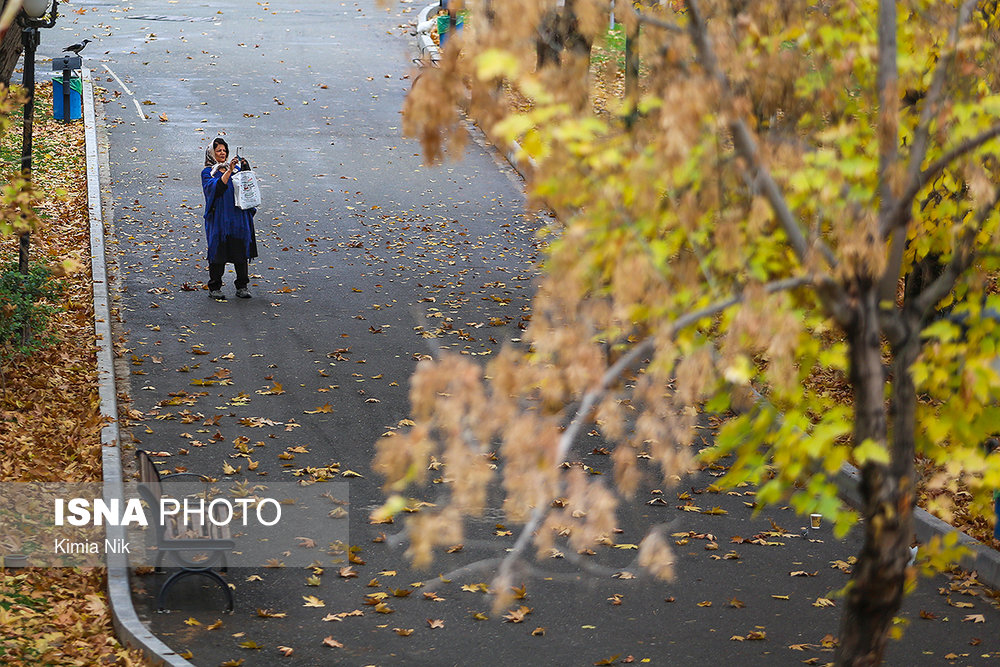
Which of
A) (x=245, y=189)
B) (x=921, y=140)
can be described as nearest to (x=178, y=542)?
(x=921, y=140)

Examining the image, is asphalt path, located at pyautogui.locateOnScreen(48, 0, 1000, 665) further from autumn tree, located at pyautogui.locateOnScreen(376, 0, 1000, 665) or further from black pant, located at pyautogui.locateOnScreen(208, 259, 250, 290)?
autumn tree, located at pyautogui.locateOnScreen(376, 0, 1000, 665)

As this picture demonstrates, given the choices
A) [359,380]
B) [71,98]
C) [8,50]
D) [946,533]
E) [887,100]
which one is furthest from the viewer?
[71,98]

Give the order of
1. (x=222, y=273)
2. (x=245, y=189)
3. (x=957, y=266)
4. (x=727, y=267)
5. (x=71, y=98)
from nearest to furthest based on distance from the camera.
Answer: (x=727, y=267) < (x=957, y=266) < (x=245, y=189) < (x=222, y=273) < (x=71, y=98)

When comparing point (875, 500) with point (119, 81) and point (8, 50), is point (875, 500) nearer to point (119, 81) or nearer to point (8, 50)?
point (8, 50)

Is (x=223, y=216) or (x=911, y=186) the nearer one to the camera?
(x=911, y=186)

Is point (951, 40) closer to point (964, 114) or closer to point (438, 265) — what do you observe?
point (964, 114)

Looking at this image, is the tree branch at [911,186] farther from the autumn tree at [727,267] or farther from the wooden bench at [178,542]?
the wooden bench at [178,542]

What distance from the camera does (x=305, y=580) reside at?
859cm

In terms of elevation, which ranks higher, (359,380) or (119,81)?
(119,81)

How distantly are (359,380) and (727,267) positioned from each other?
28.4ft

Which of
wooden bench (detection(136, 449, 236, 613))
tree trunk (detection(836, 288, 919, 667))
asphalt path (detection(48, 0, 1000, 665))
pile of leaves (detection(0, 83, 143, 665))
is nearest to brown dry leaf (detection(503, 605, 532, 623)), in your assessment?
asphalt path (detection(48, 0, 1000, 665))

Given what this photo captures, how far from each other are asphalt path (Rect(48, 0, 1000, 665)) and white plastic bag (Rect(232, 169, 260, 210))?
1359 mm

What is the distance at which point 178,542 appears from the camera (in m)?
8.15

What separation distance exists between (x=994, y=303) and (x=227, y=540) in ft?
17.9
